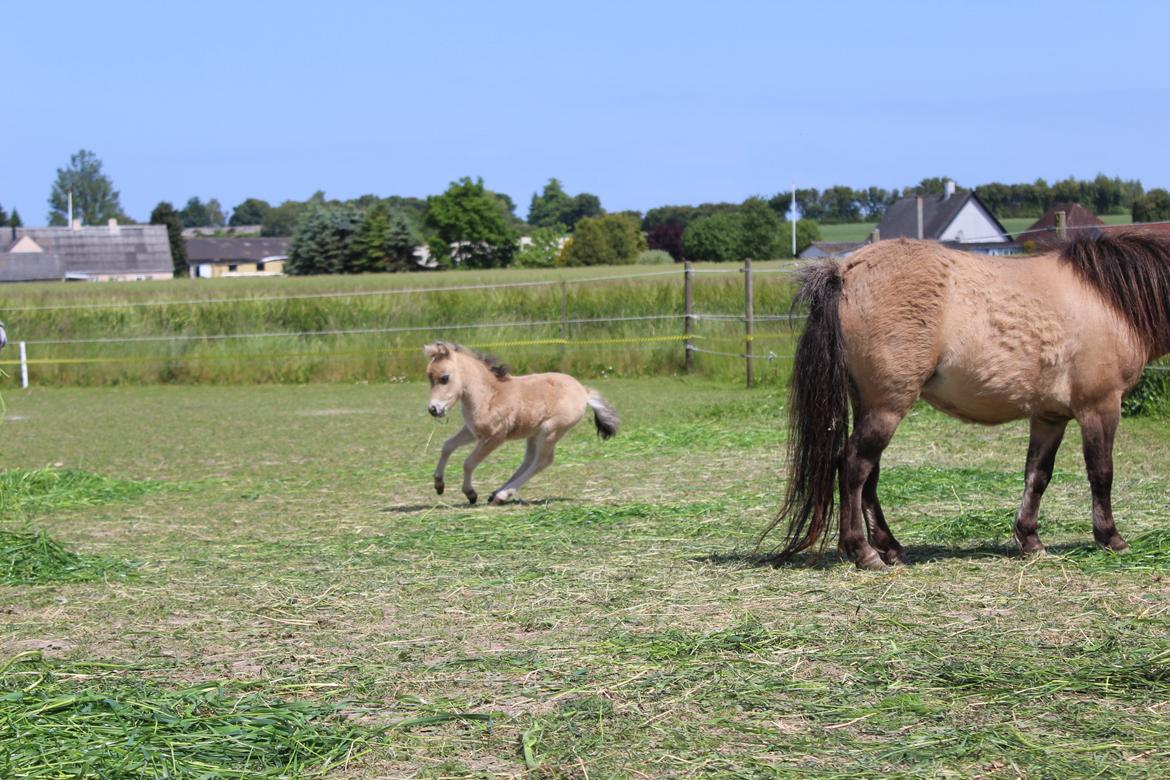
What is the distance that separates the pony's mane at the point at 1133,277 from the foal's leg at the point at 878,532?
1.59 meters

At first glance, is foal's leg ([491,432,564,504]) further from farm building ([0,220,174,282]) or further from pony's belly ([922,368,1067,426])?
farm building ([0,220,174,282])

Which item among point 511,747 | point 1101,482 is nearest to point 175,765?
point 511,747

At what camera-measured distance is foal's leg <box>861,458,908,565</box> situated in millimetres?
6633

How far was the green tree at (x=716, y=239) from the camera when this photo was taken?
54.3m

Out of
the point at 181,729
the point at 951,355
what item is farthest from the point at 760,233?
the point at 181,729

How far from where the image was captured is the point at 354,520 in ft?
29.1

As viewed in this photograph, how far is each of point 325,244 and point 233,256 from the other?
1826 inches

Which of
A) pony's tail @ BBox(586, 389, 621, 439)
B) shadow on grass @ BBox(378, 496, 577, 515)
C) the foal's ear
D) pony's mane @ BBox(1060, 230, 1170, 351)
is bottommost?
shadow on grass @ BBox(378, 496, 577, 515)

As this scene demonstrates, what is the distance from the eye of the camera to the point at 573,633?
5.29m

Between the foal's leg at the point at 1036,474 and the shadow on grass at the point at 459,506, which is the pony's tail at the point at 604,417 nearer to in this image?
the shadow on grass at the point at 459,506

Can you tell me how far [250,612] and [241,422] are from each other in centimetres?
1105

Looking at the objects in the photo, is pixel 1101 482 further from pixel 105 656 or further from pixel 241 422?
pixel 241 422

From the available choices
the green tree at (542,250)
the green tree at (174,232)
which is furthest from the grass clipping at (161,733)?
the green tree at (174,232)

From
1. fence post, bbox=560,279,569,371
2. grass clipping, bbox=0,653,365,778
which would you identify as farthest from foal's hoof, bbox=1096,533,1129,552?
fence post, bbox=560,279,569,371
